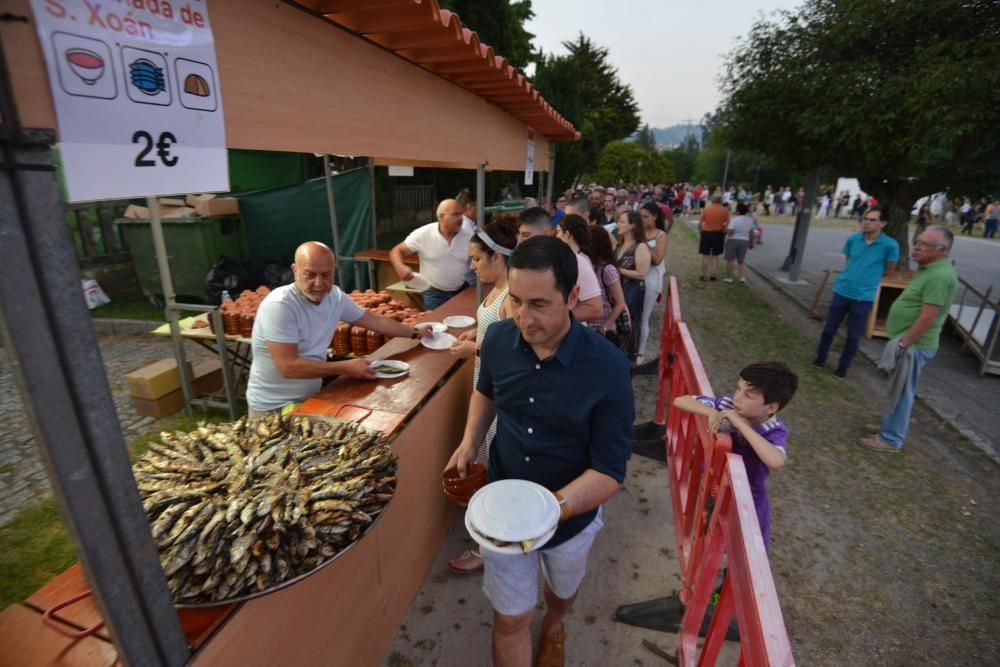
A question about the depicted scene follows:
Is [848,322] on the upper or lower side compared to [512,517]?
lower

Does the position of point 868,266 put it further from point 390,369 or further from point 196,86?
point 196,86

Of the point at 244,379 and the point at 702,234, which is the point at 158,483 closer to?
the point at 244,379

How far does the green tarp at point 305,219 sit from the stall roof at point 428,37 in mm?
7066

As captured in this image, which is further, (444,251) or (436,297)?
(436,297)

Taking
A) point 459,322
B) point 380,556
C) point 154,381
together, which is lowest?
point 154,381

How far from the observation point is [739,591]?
1.82m

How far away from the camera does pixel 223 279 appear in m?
9.10

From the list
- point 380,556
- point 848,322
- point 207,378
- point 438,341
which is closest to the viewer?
point 380,556

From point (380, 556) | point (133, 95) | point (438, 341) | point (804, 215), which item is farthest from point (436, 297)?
point (804, 215)

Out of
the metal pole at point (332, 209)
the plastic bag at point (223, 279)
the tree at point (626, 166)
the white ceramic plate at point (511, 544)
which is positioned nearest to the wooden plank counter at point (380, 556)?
the white ceramic plate at point (511, 544)

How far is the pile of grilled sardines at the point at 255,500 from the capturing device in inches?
58.4

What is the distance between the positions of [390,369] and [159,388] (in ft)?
12.6

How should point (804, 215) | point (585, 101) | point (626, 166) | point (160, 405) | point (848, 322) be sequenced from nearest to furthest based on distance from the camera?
point (160, 405)
point (848, 322)
point (804, 215)
point (585, 101)
point (626, 166)

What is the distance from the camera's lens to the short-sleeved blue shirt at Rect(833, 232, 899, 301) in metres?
6.40
